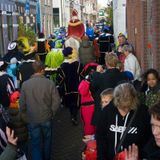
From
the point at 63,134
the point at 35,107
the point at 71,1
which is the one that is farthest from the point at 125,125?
the point at 71,1

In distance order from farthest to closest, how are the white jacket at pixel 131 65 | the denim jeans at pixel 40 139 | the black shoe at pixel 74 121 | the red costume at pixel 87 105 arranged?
the black shoe at pixel 74 121
the white jacket at pixel 131 65
the red costume at pixel 87 105
the denim jeans at pixel 40 139

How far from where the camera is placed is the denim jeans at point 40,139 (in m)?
7.11

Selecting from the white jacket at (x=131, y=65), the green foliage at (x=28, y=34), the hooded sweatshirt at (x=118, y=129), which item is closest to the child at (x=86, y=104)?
the white jacket at (x=131, y=65)

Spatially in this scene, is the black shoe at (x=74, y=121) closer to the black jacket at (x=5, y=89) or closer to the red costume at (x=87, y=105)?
the red costume at (x=87, y=105)

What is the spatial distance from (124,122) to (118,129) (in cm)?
10

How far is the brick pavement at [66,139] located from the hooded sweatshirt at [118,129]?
9.67 ft

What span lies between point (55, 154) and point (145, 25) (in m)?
3.80

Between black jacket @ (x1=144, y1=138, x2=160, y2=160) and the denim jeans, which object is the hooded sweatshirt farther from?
the denim jeans

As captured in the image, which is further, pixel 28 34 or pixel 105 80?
pixel 28 34

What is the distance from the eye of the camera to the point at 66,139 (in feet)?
29.7

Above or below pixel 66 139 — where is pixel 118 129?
above

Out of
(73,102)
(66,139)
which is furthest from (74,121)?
(66,139)

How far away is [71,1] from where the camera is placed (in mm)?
73750

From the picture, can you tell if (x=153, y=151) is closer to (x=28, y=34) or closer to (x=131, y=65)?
(x=131, y=65)
